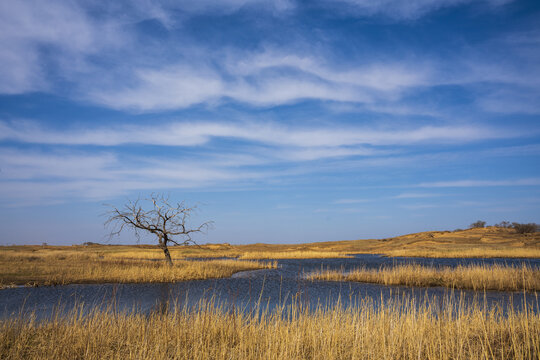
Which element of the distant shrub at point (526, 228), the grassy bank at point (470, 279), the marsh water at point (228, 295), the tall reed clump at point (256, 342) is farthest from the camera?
the distant shrub at point (526, 228)

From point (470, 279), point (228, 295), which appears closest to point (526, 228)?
point (470, 279)

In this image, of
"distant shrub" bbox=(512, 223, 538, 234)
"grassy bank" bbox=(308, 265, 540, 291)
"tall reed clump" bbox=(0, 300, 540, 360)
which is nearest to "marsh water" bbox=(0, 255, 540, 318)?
"grassy bank" bbox=(308, 265, 540, 291)

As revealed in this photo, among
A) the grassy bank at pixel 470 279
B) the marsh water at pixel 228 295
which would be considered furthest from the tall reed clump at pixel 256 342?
the grassy bank at pixel 470 279

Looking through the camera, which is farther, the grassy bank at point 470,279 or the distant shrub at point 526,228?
the distant shrub at point 526,228

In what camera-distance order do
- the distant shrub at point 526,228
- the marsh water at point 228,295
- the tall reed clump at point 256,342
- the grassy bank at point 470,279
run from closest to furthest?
1. the tall reed clump at point 256,342
2. the marsh water at point 228,295
3. the grassy bank at point 470,279
4. the distant shrub at point 526,228

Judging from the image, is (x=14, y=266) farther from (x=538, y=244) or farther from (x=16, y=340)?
(x=538, y=244)

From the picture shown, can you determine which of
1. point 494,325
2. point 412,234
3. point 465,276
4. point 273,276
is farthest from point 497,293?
point 412,234

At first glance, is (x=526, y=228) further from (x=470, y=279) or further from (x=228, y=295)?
(x=228, y=295)

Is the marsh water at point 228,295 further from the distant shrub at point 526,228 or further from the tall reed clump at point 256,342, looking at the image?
the distant shrub at point 526,228

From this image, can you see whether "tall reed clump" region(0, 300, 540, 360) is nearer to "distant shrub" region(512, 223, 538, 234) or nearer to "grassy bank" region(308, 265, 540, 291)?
"grassy bank" region(308, 265, 540, 291)

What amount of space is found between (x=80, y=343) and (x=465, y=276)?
18.9 m

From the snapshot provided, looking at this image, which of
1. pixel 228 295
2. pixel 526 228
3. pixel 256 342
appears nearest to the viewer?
pixel 256 342

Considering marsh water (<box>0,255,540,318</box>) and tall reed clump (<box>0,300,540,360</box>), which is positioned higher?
tall reed clump (<box>0,300,540,360</box>)

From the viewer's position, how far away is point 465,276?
1836 centimetres
